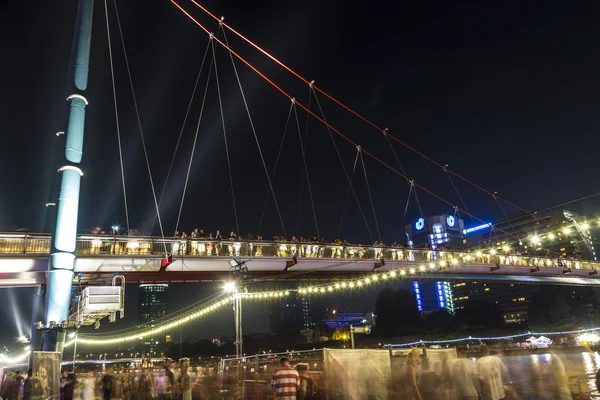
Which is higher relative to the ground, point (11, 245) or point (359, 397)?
point (11, 245)

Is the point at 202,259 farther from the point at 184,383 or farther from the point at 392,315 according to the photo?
the point at 392,315

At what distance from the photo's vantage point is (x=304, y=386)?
10.9 metres

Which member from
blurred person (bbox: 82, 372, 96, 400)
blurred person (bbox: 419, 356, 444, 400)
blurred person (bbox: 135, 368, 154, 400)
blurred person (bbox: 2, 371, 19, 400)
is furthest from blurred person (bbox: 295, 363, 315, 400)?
blurred person (bbox: 82, 372, 96, 400)

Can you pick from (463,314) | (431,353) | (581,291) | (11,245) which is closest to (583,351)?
(431,353)

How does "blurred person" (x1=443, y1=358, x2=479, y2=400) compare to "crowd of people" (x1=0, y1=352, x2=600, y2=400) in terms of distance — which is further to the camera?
"blurred person" (x1=443, y1=358, x2=479, y2=400)

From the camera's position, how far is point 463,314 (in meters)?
106

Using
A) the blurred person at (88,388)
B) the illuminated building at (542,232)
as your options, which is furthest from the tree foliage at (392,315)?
the blurred person at (88,388)

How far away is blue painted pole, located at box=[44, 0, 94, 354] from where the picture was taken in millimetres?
17531

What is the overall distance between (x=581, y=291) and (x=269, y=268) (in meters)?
124

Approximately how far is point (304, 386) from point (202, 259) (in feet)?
68.6

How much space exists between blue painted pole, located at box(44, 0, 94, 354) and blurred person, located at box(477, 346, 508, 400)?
15.3 m

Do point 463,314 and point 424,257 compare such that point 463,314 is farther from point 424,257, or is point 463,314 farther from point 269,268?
point 269,268

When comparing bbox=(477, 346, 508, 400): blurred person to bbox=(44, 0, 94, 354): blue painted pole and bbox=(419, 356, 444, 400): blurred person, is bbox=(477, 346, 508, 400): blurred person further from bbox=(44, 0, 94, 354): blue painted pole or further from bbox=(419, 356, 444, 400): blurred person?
bbox=(44, 0, 94, 354): blue painted pole

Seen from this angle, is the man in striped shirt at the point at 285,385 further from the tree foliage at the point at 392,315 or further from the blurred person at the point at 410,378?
the tree foliage at the point at 392,315
